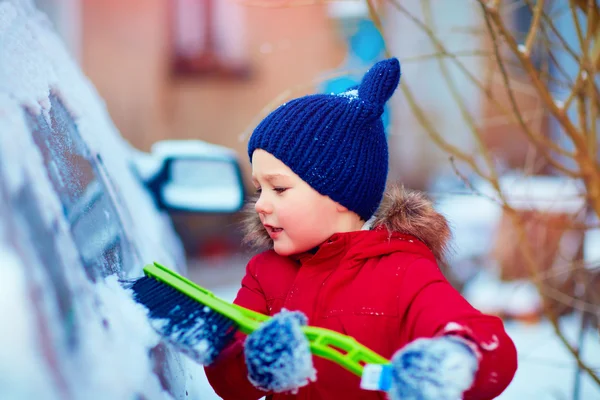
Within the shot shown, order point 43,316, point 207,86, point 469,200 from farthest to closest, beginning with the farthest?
1. point 469,200
2. point 207,86
3. point 43,316

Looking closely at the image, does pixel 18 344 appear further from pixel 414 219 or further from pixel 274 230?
pixel 414 219

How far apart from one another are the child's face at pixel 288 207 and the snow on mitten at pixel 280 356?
0.27 metres

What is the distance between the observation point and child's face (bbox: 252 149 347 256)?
99cm

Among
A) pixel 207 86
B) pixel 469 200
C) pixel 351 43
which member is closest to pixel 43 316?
pixel 207 86

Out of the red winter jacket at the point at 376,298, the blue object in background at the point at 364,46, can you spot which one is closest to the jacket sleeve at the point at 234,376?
the red winter jacket at the point at 376,298

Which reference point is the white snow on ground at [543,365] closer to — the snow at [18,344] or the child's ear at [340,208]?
the child's ear at [340,208]

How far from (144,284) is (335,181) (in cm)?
34

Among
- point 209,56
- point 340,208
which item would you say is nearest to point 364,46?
point 209,56

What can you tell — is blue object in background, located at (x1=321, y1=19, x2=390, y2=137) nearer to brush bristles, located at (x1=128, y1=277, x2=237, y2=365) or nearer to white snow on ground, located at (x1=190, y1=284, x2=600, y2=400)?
white snow on ground, located at (x1=190, y1=284, x2=600, y2=400)

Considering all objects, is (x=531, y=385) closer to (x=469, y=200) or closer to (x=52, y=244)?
(x=52, y=244)

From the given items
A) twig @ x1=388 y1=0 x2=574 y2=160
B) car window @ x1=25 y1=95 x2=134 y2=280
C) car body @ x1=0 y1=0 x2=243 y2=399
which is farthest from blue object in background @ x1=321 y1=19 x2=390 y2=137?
car window @ x1=25 y1=95 x2=134 y2=280

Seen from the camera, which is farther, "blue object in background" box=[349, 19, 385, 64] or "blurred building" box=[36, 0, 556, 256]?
"blue object in background" box=[349, 19, 385, 64]

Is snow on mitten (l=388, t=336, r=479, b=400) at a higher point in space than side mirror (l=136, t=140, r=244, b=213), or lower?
higher

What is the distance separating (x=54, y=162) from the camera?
742 millimetres
